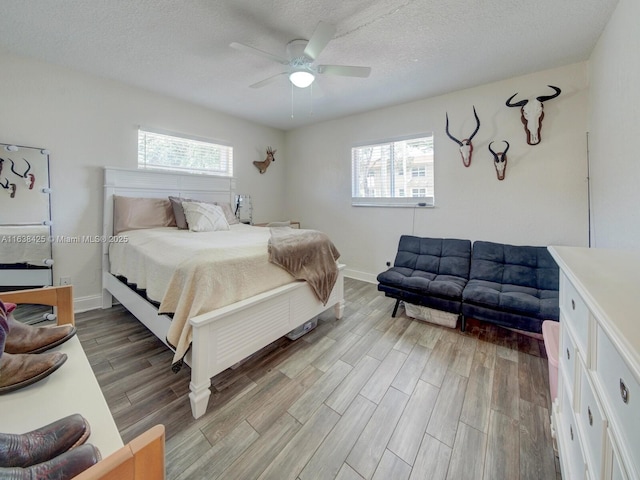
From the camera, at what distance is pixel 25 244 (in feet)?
8.19

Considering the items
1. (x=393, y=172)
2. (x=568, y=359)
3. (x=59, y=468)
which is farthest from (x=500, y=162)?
(x=59, y=468)

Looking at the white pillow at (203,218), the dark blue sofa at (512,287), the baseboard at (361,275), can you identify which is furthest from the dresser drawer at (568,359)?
the white pillow at (203,218)

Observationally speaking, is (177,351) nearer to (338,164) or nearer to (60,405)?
(60,405)

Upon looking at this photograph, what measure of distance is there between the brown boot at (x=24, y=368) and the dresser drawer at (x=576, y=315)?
1.77 metres

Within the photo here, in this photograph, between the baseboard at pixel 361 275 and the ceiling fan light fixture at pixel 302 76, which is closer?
the ceiling fan light fixture at pixel 302 76

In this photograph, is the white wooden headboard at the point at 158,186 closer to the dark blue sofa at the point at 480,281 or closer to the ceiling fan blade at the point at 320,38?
the ceiling fan blade at the point at 320,38

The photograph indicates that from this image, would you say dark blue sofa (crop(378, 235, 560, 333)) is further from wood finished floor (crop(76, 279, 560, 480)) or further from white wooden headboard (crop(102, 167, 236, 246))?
white wooden headboard (crop(102, 167, 236, 246))

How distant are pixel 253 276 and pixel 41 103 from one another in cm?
283

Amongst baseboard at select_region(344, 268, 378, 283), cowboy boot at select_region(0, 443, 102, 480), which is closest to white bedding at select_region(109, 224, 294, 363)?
cowboy boot at select_region(0, 443, 102, 480)

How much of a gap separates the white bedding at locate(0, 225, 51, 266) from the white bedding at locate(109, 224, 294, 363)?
1083 millimetres

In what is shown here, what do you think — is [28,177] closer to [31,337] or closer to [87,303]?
[87,303]

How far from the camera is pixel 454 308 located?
243 centimetres

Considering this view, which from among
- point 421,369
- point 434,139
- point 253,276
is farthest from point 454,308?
point 434,139

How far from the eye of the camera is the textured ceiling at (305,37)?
1841mm
